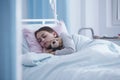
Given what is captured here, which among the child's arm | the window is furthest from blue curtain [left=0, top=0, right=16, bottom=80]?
the window

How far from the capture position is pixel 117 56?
1532mm

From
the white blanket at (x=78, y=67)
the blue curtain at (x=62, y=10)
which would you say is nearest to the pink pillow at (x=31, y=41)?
the white blanket at (x=78, y=67)

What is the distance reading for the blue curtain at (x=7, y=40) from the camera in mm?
674

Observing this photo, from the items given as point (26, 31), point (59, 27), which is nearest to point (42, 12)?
point (59, 27)

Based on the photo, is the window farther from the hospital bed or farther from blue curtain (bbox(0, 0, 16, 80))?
blue curtain (bbox(0, 0, 16, 80))

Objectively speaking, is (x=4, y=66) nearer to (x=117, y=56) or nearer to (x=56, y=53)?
(x=117, y=56)

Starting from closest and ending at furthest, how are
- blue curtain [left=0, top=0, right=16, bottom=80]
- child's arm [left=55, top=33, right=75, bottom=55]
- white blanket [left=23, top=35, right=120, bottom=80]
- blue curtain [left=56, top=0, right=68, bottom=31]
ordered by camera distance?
blue curtain [left=0, top=0, right=16, bottom=80]
white blanket [left=23, top=35, right=120, bottom=80]
child's arm [left=55, top=33, right=75, bottom=55]
blue curtain [left=56, top=0, right=68, bottom=31]

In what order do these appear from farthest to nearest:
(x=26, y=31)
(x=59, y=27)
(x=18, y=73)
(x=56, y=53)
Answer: (x=59, y=27) < (x=26, y=31) < (x=56, y=53) < (x=18, y=73)

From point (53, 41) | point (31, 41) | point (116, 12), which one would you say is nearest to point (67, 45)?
point (53, 41)

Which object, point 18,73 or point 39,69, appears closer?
point 18,73

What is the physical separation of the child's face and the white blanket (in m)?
0.41

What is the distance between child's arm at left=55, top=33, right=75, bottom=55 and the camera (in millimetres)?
2002

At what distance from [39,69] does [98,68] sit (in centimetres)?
36

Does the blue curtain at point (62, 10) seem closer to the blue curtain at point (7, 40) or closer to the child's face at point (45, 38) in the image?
the child's face at point (45, 38)
